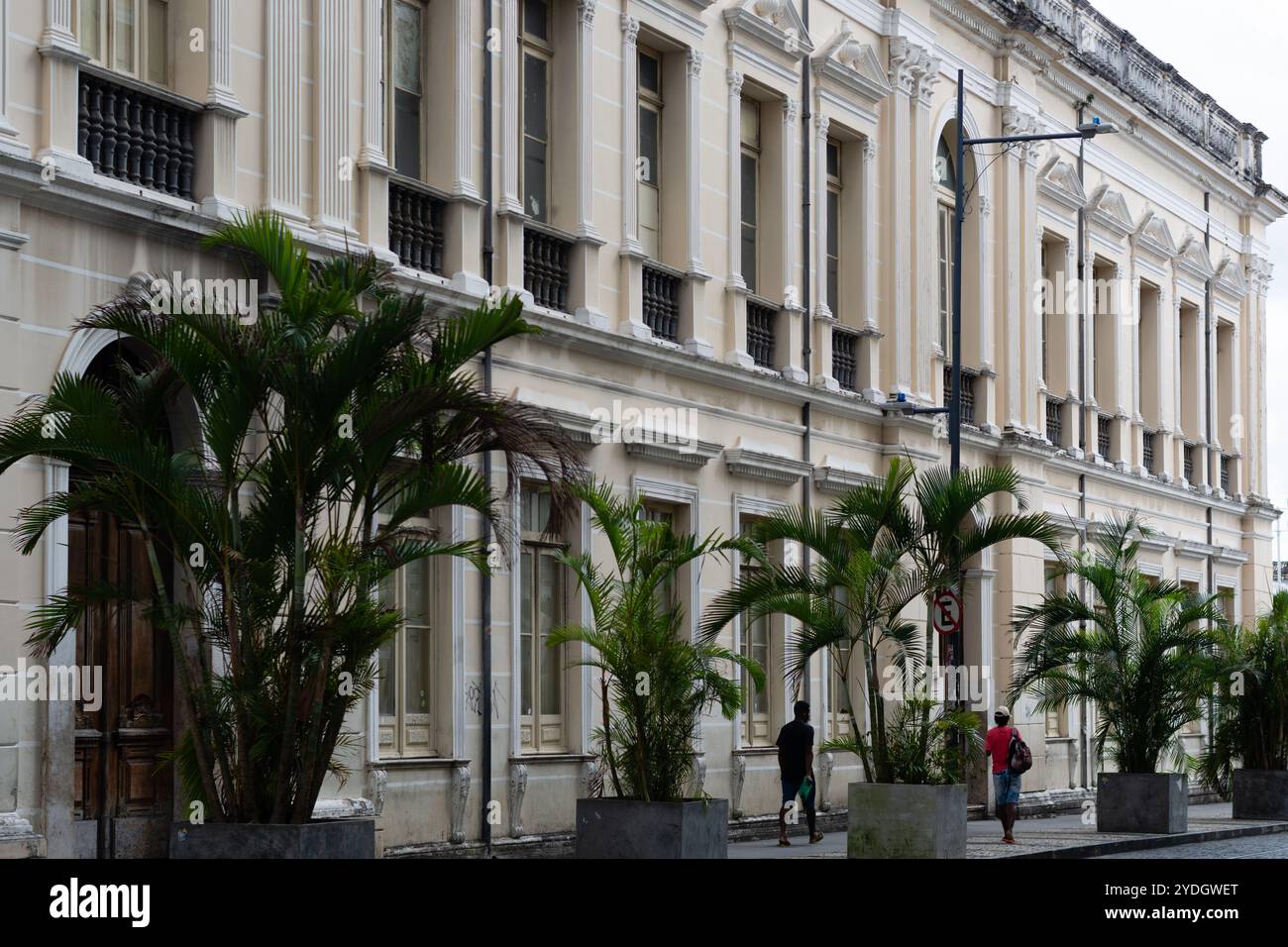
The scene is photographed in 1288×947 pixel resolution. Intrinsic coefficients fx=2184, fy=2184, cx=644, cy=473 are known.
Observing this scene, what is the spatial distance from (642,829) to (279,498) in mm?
5114

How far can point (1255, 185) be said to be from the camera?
44188 mm

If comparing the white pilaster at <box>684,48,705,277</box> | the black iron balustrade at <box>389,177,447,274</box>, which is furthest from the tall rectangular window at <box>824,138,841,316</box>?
the black iron balustrade at <box>389,177,447,274</box>

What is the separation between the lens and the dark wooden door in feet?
52.2

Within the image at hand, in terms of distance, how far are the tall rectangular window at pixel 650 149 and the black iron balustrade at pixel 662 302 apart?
14.8 inches

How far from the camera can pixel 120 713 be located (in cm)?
1627

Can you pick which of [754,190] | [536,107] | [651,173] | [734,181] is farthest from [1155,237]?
[536,107]

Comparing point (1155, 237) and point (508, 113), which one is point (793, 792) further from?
point (1155, 237)

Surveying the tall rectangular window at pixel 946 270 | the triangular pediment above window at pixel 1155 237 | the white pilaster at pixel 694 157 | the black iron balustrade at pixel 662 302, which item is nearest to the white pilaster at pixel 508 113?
the black iron balustrade at pixel 662 302

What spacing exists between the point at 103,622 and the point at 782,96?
12869 millimetres

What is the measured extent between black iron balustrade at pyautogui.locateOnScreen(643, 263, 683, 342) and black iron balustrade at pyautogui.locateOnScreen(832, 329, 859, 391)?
3.85 meters

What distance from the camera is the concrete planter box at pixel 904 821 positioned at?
63.1 ft

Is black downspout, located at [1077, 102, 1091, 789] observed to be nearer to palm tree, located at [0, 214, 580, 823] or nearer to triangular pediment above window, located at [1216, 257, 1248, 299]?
triangular pediment above window, located at [1216, 257, 1248, 299]

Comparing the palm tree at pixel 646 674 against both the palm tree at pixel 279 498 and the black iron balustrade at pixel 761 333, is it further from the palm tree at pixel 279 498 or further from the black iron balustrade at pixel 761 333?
the black iron balustrade at pixel 761 333

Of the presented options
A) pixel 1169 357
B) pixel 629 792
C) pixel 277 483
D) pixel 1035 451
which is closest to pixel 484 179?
pixel 629 792
